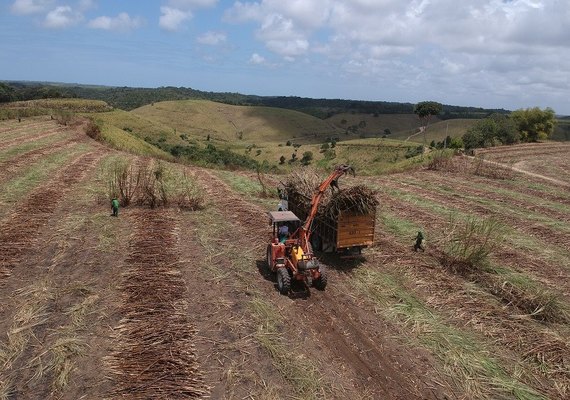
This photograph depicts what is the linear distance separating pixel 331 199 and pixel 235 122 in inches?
6197

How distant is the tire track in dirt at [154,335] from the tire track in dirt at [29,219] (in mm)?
3067

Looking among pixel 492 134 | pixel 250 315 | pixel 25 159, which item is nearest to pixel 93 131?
pixel 25 159

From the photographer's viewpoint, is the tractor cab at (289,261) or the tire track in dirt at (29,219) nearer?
the tractor cab at (289,261)

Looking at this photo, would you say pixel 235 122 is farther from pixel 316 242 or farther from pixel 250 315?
pixel 250 315

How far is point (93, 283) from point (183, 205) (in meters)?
7.70

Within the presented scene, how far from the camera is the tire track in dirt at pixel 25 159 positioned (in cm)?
2094

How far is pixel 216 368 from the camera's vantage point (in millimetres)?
7113

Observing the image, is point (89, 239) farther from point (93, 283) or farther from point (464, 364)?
point (464, 364)

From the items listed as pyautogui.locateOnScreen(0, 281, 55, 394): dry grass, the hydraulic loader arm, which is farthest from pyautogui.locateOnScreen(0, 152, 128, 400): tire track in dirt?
the hydraulic loader arm

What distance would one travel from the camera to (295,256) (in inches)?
391

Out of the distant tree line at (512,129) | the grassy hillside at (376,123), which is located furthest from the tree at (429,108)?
the grassy hillside at (376,123)

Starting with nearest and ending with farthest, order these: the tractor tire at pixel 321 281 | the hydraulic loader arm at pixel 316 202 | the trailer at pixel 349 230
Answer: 1. the tractor tire at pixel 321 281
2. the hydraulic loader arm at pixel 316 202
3. the trailer at pixel 349 230

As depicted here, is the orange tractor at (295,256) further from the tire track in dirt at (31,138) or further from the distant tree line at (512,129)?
the distant tree line at (512,129)

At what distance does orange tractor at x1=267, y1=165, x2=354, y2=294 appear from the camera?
31.8 feet
